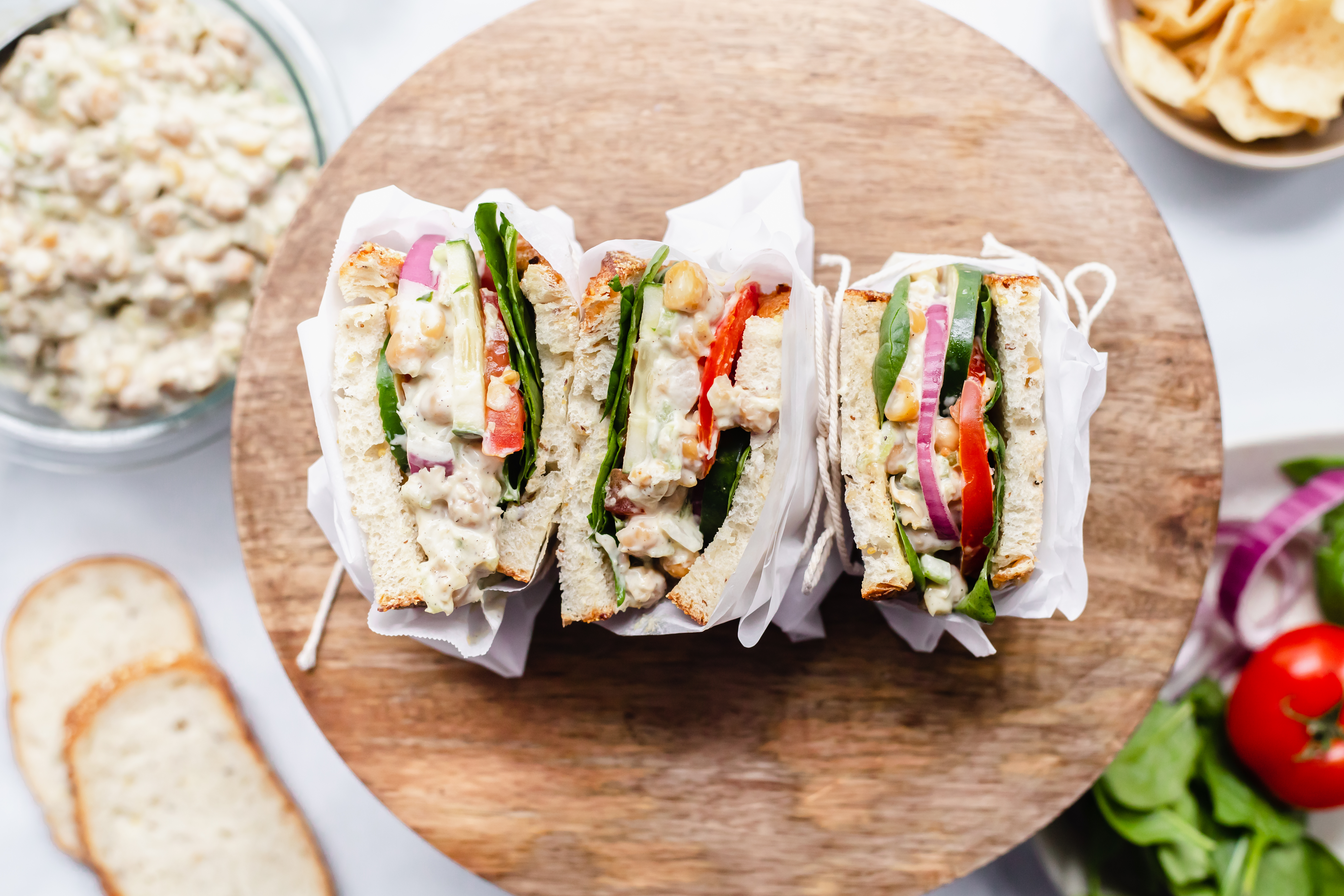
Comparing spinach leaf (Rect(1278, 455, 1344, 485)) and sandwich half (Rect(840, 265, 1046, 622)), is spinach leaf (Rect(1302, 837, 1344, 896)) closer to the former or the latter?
spinach leaf (Rect(1278, 455, 1344, 485))

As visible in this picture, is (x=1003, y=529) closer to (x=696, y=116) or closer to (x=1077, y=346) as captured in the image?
(x=1077, y=346)

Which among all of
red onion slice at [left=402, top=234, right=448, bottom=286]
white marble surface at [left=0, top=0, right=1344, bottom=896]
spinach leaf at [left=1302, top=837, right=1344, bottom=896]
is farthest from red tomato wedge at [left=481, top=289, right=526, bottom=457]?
spinach leaf at [left=1302, top=837, right=1344, bottom=896]

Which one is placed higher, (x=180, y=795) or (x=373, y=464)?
(x=373, y=464)

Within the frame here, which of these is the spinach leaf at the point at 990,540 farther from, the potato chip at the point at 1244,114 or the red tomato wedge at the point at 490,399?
the potato chip at the point at 1244,114

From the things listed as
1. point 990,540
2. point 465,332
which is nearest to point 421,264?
point 465,332

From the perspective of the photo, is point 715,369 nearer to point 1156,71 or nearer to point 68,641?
point 1156,71

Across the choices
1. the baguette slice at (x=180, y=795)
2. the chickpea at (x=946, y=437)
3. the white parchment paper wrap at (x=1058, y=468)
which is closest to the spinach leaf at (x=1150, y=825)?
the white parchment paper wrap at (x=1058, y=468)
